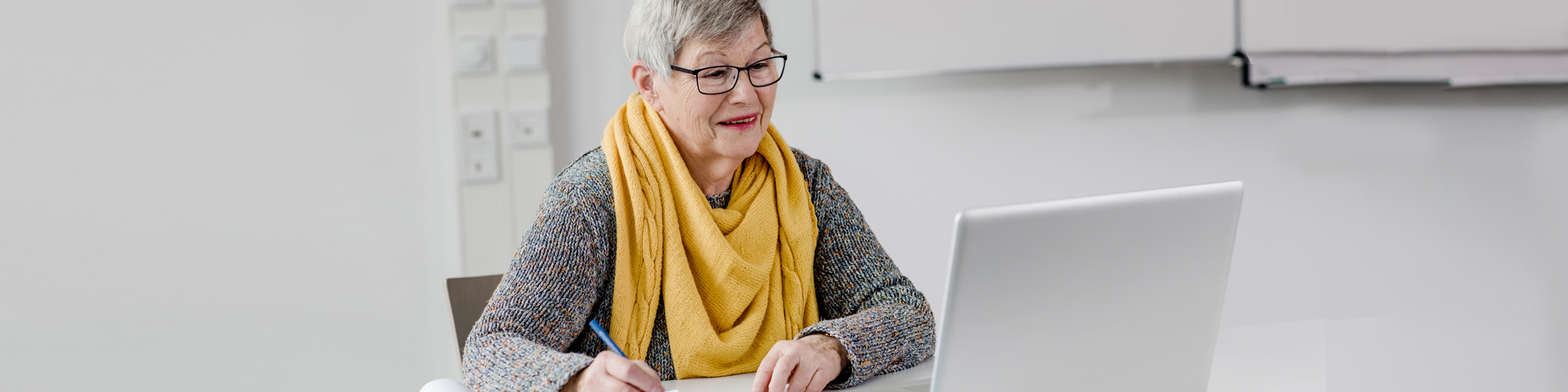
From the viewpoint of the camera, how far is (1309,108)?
2.33 metres

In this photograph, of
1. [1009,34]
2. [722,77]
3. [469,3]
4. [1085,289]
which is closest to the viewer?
[1085,289]

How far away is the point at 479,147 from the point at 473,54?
0.61 ft

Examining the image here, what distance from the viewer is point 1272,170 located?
238 centimetres

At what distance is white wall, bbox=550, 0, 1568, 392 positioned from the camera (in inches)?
87.4

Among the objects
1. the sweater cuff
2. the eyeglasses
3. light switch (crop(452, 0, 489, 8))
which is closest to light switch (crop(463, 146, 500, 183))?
light switch (crop(452, 0, 489, 8))

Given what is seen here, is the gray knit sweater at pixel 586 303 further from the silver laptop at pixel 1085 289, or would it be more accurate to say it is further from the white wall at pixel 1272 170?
the white wall at pixel 1272 170

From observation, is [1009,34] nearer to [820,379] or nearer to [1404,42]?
[1404,42]

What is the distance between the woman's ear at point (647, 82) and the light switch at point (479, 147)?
0.96 m

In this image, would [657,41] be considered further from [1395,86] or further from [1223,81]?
[1395,86]

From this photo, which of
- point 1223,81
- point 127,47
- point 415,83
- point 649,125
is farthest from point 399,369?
point 1223,81

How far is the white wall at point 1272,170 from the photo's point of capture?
2.22 metres

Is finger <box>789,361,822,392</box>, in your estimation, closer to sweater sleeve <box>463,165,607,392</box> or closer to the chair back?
sweater sleeve <box>463,165,607,392</box>

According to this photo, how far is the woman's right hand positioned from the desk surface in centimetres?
13

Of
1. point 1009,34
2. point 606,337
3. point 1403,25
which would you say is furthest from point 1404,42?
point 606,337
